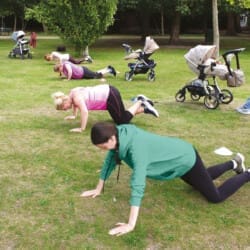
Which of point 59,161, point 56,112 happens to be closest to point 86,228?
point 59,161

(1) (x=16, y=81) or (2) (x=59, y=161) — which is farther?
(1) (x=16, y=81)

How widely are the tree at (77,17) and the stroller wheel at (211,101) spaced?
11410mm

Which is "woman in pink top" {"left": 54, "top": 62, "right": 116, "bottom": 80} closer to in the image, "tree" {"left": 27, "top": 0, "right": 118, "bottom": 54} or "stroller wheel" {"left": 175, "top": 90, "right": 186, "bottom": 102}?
"stroller wheel" {"left": 175, "top": 90, "right": 186, "bottom": 102}

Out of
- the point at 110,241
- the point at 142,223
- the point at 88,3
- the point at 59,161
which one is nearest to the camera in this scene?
the point at 110,241

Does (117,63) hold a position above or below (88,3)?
below

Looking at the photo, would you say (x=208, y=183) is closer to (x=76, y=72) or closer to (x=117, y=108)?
(x=117, y=108)

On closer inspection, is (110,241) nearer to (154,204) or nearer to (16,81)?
(154,204)

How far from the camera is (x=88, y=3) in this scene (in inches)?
805

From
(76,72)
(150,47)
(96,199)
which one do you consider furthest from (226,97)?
(96,199)

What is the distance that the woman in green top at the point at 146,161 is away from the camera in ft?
13.5

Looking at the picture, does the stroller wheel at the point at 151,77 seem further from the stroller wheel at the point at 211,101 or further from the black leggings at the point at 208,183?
the black leggings at the point at 208,183

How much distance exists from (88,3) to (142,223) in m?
16.9

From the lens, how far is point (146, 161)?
4.24 m

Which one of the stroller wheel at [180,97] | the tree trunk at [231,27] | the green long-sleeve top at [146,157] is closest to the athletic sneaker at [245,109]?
the stroller wheel at [180,97]
